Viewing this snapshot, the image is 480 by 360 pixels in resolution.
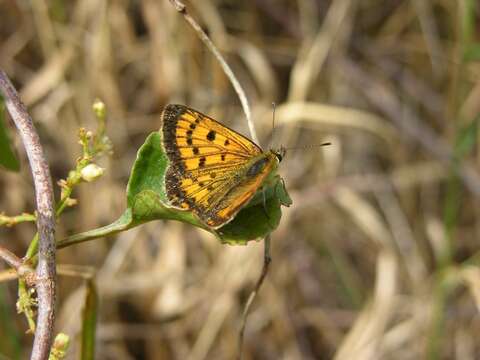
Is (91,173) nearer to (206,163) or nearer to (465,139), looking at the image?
(206,163)

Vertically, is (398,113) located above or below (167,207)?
above

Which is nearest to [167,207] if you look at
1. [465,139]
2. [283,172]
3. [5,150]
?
[5,150]

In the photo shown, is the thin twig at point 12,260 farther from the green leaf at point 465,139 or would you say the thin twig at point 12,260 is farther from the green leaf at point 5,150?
the green leaf at point 465,139

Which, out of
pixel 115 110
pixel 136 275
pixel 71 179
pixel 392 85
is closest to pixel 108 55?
pixel 115 110

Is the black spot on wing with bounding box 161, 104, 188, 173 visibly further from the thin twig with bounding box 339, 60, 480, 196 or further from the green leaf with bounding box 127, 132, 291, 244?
the thin twig with bounding box 339, 60, 480, 196

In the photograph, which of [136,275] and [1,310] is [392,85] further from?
[1,310]
